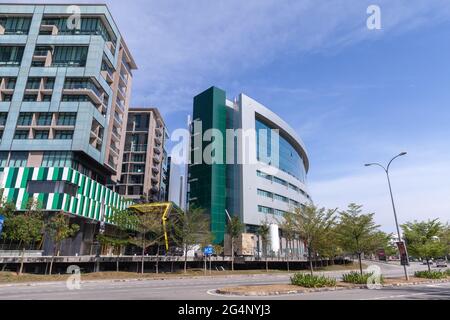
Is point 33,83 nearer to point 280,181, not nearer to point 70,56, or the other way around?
point 70,56

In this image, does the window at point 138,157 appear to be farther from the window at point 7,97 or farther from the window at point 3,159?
the window at point 3,159

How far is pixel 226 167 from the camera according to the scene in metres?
74.8

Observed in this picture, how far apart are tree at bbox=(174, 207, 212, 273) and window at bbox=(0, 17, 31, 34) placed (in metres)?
49.9

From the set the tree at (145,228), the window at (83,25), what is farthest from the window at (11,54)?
the tree at (145,228)

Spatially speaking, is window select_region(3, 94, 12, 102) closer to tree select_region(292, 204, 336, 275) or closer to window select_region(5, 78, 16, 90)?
window select_region(5, 78, 16, 90)

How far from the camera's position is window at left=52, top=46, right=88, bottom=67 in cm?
5996

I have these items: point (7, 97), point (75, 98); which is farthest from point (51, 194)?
point (7, 97)

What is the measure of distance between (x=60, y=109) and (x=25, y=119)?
6.17m

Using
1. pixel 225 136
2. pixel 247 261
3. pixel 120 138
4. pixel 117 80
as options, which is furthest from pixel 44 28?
pixel 247 261

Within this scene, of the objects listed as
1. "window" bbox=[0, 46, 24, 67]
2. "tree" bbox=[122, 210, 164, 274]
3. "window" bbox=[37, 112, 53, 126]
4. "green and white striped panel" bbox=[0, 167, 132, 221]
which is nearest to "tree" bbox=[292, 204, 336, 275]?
"tree" bbox=[122, 210, 164, 274]

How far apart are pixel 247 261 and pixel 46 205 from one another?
3278 cm

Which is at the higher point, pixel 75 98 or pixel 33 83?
pixel 33 83

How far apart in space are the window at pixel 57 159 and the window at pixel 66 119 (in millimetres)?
5564

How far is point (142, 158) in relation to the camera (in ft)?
292
